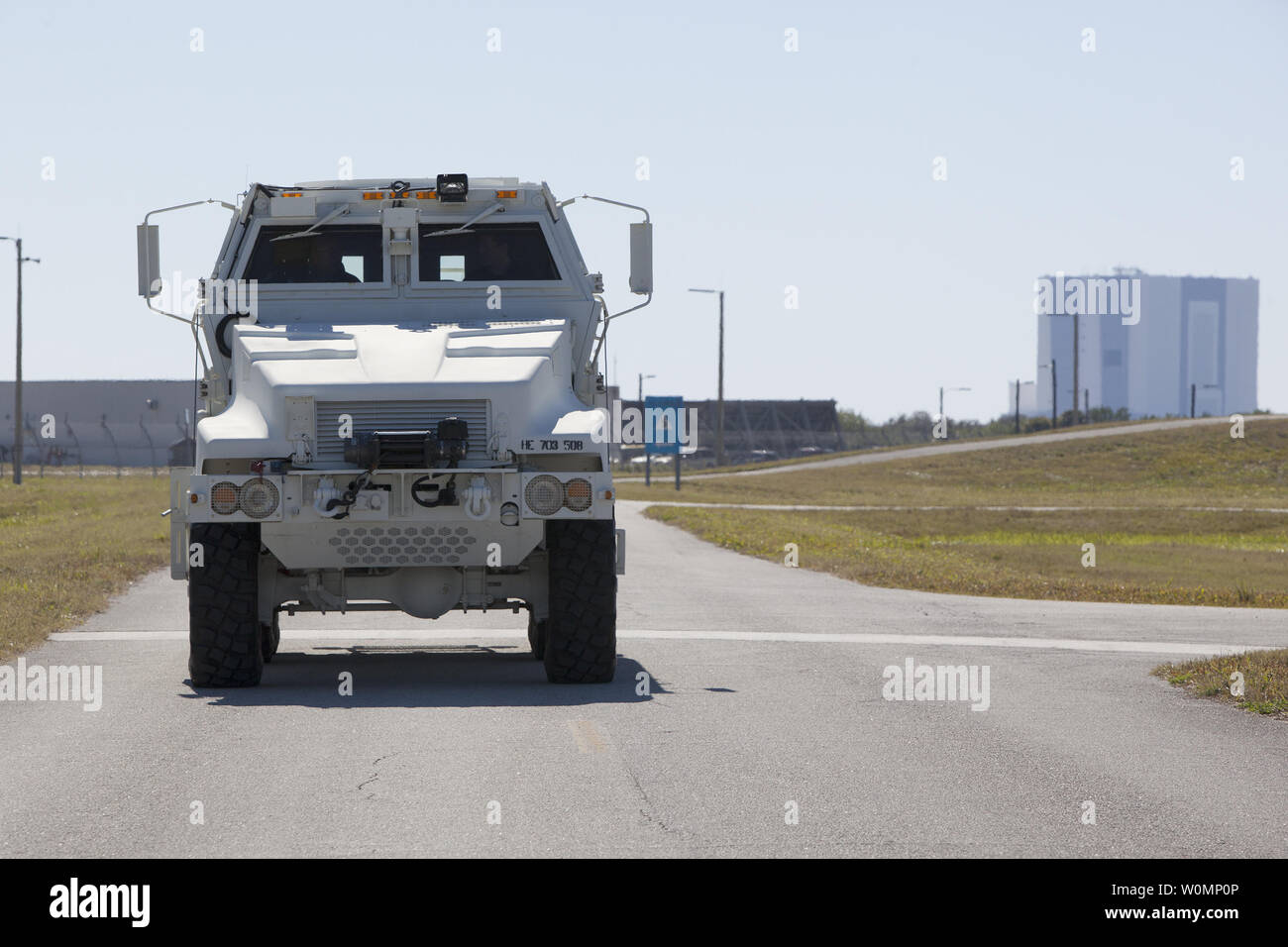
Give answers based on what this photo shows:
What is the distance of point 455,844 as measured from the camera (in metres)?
6.74

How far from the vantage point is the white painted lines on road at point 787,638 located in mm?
15430

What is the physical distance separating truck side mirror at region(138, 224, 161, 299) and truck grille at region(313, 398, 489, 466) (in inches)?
115

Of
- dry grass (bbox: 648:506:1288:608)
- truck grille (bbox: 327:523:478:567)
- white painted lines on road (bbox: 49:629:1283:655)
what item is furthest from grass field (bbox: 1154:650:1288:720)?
dry grass (bbox: 648:506:1288:608)

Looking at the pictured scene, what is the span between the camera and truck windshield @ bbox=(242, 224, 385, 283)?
1348 cm

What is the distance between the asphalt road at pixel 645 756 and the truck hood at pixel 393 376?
5.99 feet

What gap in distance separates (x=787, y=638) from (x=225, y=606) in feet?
20.3

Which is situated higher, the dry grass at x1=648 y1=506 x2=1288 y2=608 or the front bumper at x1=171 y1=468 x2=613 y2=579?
the front bumper at x1=171 y1=468 x2=613 y2=579

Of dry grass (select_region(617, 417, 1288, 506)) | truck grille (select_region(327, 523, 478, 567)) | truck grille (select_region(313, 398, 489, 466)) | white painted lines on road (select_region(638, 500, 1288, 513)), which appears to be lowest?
dry grass (select_region(617, 417, 1288, 506))

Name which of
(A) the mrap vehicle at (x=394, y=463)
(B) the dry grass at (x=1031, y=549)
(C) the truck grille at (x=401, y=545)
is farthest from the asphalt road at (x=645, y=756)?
(B) the dry grass at (x=1031, y=549)

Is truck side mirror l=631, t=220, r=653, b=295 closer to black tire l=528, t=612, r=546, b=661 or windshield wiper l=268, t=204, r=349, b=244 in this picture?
windshield wiper l=268, t=204, r=349, b=244

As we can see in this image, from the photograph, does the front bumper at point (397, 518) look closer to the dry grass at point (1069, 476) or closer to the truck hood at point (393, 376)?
the truck hood at point (393, 376)

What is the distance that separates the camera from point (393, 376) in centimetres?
1137
